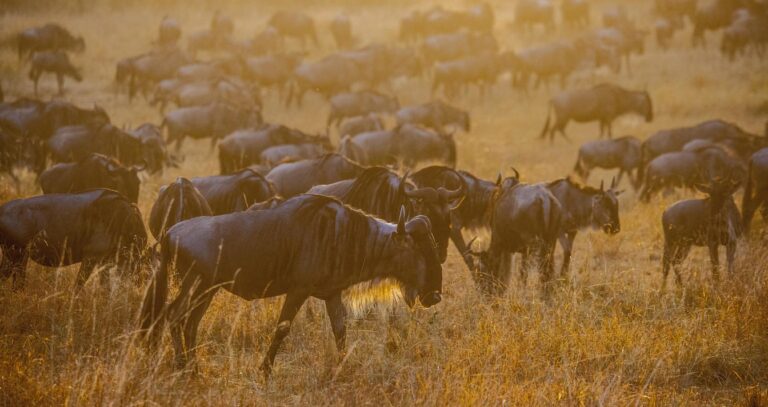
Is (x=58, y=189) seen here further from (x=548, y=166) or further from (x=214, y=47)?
(x=214, y=47)

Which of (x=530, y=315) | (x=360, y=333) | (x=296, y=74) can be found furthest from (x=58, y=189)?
(x=296, y=74)

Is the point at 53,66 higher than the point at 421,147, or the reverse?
the point at 53,66

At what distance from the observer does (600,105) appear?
18.6 metres

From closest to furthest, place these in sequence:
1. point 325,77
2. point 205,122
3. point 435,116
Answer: point 205,122, point 435,116, point 325,77

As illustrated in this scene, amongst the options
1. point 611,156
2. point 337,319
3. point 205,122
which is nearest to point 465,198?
point 337,319

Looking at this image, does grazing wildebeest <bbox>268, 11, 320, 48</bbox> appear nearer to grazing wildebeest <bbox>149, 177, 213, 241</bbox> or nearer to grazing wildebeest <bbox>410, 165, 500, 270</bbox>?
grazing wildebeest <bbox>410, 165, 500, 270</bbox>

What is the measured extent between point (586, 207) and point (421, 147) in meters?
6.35

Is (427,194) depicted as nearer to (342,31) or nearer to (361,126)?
(361,126)

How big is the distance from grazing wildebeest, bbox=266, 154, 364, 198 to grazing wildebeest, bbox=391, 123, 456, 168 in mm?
5171

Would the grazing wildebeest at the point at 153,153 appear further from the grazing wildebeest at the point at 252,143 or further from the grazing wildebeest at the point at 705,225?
the grazing wildebeest at the point at 705,225

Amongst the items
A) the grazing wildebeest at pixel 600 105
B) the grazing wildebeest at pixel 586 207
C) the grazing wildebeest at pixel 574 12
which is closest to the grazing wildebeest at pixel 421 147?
the grazing wildebeest at pixel 600 105

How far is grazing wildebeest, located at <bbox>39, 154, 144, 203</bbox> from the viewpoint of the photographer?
26.4 ft

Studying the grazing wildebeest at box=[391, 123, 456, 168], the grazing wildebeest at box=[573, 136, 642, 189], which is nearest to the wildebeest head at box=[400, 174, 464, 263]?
the grazing wildebeest at box=[391, 123, 456, 168]

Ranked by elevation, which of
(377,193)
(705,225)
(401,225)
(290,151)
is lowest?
(290,151)
